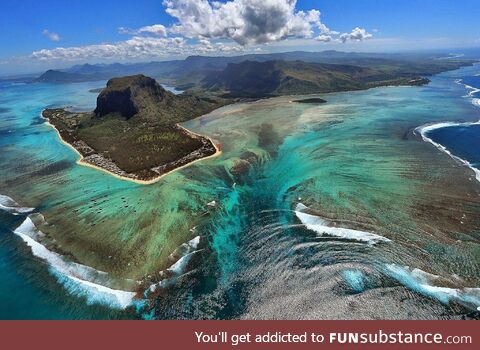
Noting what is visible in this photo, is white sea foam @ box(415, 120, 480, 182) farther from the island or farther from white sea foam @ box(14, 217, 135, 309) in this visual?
white sea foam @ box(14, 217, 135, 309)

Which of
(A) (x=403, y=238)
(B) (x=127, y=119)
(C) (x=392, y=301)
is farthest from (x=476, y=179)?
(B) (x=127, y=119)

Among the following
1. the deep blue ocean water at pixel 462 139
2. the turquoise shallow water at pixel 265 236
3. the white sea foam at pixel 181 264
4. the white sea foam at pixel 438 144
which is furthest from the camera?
the deep blue ocean water at pixel 462 139

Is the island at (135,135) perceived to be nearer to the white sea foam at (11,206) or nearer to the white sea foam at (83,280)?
the white sea foam at (11,206)

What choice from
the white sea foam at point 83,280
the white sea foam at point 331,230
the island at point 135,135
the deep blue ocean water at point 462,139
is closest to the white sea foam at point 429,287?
the white sea foam at point 331,230

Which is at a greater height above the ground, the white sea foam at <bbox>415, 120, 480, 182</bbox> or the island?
the white sea foam at <bbox>415, 120, 480, 182</bbox>

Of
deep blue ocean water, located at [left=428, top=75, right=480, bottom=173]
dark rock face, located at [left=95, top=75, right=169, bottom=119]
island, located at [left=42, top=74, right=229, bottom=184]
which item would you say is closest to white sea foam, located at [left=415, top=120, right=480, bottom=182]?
deep blue ocean water, located at [left=428, top=75, right=480, bottom=173]

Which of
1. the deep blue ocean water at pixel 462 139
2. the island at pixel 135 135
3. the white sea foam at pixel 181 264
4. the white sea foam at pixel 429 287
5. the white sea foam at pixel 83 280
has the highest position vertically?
the white sea foam at pixel 429 287

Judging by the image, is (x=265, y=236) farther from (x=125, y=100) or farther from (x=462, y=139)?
(x=125, y=100)
